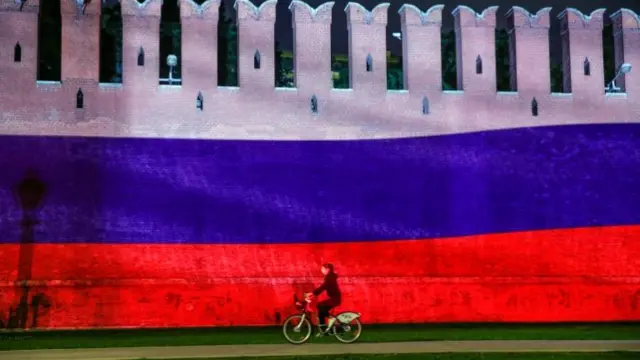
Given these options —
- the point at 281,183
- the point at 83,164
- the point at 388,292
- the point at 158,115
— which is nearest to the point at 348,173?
the point at 281,183

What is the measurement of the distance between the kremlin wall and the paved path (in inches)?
151

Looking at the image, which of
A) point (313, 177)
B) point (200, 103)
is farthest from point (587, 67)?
point (200, 103)

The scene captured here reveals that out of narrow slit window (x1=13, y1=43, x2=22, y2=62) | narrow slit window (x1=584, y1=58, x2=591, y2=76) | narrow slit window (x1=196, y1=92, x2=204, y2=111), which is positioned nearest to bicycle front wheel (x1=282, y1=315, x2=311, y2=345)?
narrow slit window (x1=196, y1=92, x2=204, y2=111)

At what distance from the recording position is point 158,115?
1820cm

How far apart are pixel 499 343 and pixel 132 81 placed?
8.97 meters

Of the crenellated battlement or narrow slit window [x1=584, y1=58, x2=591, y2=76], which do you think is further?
narrow slit window [x1=584, y1=58, x2=591, y2=76]

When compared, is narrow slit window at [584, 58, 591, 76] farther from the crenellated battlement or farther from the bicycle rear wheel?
the bicycle rear wheel

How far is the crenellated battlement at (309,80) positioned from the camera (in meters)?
18.0

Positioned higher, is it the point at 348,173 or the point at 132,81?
the point at 132,81

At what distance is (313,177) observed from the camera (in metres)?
18.5

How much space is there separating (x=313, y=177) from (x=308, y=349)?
5.68m

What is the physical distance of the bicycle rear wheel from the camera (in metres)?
14.5

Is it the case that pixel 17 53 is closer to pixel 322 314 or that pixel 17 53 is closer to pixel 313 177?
pixel 313 177

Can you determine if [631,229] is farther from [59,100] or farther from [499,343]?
[59,100]
